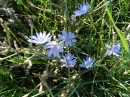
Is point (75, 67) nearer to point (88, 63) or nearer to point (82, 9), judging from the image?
point (88, 63)

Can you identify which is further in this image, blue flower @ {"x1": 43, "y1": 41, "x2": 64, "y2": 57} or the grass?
the grass

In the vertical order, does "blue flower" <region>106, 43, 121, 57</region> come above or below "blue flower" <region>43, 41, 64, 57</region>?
below

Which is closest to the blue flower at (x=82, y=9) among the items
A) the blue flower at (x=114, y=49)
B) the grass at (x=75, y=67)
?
the grass at (x=75, y=67)

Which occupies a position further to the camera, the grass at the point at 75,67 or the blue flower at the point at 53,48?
the grass at the point at 75,67

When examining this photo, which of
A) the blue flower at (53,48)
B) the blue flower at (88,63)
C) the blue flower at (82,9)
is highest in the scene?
the blue flower at (82,9)

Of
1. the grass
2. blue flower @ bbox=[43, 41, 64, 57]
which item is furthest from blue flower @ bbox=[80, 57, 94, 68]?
blue flower @ bbox=[43, 41, 64, 57]

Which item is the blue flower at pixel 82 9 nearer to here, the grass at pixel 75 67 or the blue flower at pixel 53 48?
the grass at pixel 75 67

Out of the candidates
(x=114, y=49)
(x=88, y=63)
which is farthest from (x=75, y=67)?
(x=114, y=49)

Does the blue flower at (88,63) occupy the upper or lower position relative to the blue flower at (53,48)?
lower

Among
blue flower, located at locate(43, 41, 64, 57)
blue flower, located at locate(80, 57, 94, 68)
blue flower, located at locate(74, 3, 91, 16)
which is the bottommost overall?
blue flower, located at locate(80, 57, 94, 68)

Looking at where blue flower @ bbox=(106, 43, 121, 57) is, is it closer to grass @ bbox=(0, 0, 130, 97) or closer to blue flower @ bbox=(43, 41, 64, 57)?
grass @ bbox=(0, 0, 130, 97)

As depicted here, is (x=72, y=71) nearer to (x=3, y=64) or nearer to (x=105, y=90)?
(x=105, y=90)
